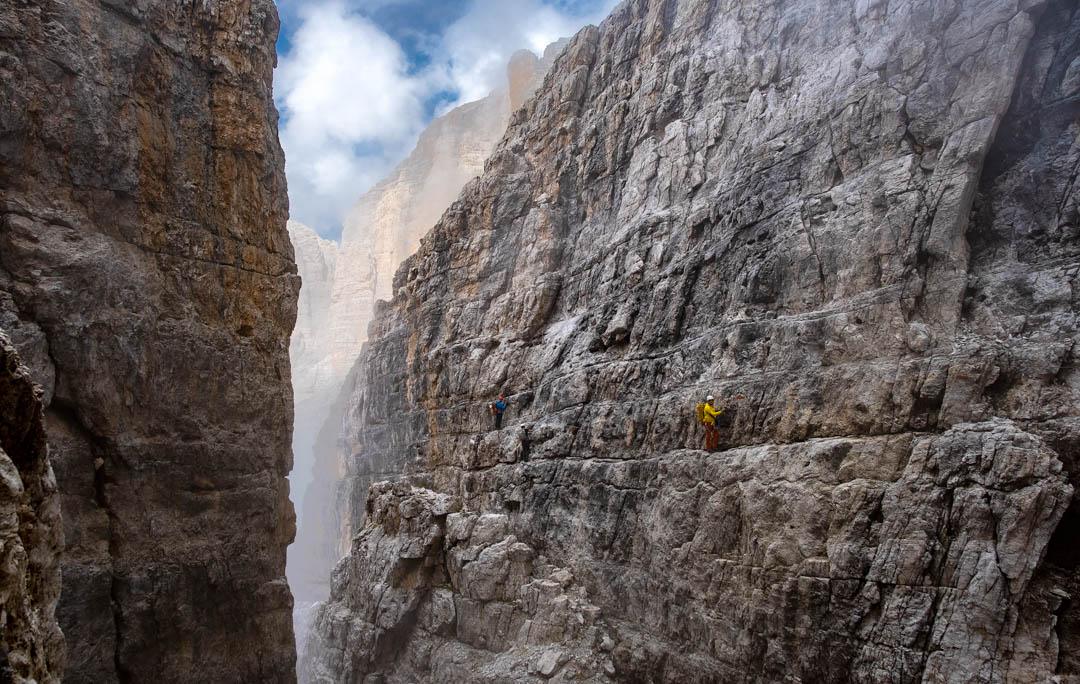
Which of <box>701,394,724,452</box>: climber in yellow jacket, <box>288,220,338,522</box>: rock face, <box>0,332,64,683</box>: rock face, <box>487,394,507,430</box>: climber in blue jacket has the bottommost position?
<box>0,332,64,683</box>: rock face

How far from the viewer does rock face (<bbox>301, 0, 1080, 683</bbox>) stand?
15.0m

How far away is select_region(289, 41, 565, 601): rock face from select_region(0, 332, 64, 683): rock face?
63880 millimetres

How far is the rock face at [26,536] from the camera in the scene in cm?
488

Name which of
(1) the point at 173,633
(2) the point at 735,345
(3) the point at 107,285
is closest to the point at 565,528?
(2) the point at 735,345

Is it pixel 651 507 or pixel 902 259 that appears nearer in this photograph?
pixel 902 259

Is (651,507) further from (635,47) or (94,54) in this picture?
(635,47)

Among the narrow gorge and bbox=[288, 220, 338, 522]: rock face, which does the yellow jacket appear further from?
bbox=[288, 220, 338, 522]: rock face

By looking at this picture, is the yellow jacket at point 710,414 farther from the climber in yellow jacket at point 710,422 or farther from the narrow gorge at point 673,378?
the narrow gorge at point 673,378

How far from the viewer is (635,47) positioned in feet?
112

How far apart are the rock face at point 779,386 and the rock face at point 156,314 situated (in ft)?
33.9

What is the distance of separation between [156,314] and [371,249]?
298 feet

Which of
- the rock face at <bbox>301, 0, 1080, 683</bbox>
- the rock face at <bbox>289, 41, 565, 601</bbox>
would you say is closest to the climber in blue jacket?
the rock face at <bbox>301, 0, 1080, 683</bbox>

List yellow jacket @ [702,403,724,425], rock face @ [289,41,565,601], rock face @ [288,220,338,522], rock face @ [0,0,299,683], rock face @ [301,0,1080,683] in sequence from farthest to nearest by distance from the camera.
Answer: rock face @ [288,220,338,522] → rock face @ [289,41,565,601] → yellow jacket @ [702,403,724,425] → rock face @ [301,0,1080,683] → rock face @ [0,0,299,683]

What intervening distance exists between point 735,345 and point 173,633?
1618 cm
